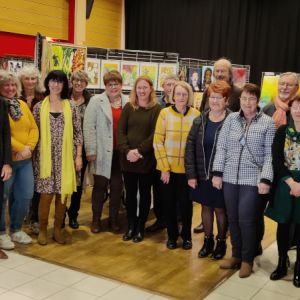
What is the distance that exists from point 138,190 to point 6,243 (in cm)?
113

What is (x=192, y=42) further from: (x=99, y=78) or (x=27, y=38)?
(x=99, y=78)

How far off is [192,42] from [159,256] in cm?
567

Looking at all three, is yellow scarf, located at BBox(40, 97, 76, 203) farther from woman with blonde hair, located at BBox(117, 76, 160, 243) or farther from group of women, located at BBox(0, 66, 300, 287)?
woman with blonde hair, located at BBox(117, 76, 160, 243)

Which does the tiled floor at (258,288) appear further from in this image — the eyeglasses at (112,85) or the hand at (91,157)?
the eyeglasses at (112,85)

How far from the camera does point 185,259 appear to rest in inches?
137

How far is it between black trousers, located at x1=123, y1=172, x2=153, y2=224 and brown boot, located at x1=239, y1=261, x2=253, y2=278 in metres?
0.99

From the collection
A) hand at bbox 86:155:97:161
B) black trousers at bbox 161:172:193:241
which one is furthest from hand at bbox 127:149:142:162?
hand at bbox 86:155:97:161

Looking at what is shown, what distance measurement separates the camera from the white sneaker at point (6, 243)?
11.6 feet

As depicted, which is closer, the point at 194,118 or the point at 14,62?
the point at 194,118

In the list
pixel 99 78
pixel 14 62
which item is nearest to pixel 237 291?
pixel 99 78

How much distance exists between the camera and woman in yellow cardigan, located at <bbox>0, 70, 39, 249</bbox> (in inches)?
134

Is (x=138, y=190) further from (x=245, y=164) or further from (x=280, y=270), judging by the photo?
(x=280, y=270)

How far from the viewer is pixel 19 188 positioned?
3.57 m

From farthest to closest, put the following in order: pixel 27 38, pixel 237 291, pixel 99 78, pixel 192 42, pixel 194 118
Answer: pixel 192 42 < pixel 27 38 < pixel 99 78 < pixel 194 118 < pixel 237 291
